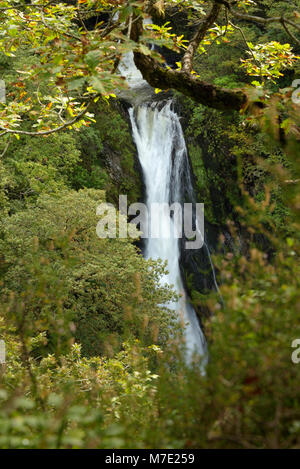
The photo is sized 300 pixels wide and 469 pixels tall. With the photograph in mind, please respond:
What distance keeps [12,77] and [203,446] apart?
1135 centimetres

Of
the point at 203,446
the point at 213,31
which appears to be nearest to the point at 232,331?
the point at 203,446

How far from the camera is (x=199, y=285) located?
13109 millimetres

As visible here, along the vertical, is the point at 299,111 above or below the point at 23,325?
above

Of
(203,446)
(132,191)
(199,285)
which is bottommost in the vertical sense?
(199,285)

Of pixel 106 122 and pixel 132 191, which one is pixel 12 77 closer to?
pixel 106 122

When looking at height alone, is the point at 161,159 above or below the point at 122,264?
above

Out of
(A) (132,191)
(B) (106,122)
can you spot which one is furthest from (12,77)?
(A) (132,191)

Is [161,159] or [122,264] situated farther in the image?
[161,159]

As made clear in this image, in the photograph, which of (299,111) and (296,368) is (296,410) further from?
(299,111)

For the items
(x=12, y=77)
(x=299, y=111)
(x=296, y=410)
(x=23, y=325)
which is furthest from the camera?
(x=12, y=77)

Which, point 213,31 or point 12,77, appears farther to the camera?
point 12,77

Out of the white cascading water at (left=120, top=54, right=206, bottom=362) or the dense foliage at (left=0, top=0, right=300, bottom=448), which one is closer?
the dense foliage at (left=0, top=0, right=300, bottom=448)

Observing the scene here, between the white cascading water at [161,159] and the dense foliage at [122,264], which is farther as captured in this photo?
the white cascading water at [161,159]

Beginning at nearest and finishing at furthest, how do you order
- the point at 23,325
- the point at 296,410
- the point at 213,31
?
the point at 296,410 < the point at 23,325 < the point at 213,31
